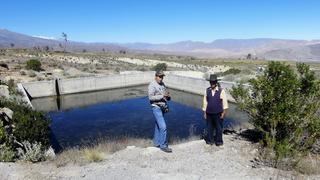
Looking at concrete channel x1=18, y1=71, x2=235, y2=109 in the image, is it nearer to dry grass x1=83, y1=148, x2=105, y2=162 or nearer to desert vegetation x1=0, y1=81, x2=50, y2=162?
desert vegetation x1=0, y1=81, x2=50, y2=162

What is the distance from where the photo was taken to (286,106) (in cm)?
866

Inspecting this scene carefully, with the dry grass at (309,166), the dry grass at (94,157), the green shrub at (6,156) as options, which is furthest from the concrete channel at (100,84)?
the green shrub at (6,156)

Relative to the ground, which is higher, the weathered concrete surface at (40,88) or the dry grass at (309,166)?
the dry grass at (309,166)

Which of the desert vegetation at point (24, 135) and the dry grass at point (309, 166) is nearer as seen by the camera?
the dry grass at point (309, 166)

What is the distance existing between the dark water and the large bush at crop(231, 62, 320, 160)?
4696 millimetres

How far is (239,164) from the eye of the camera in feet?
26.5

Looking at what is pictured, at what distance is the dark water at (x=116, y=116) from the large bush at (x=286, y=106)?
15.4 feet

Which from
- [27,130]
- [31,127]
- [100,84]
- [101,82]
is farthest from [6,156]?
[101,82]

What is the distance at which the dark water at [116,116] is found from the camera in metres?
19.5

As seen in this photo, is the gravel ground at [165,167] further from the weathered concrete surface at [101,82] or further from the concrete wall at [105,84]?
the weathered concrete surface at [101,82]

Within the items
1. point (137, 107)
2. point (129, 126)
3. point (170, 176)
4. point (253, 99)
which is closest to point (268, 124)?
point (253, 99)

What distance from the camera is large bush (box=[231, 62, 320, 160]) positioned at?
28.1 feet

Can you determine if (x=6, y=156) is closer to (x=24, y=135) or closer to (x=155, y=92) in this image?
(x=24, y=135)

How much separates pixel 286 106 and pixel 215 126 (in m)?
1.77
